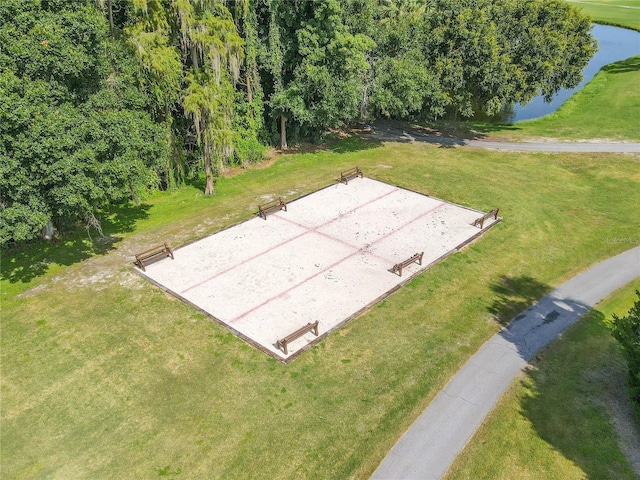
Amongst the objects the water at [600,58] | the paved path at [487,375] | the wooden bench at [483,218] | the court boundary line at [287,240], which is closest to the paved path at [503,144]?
the water at [600,58]

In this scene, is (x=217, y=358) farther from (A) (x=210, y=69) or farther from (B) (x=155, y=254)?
(A) (x=210, y=69)

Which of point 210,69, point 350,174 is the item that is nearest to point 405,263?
point 350,174

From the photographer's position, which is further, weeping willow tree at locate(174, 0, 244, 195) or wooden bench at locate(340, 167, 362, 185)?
wooden bench at locate(340, 167, 362, 185)

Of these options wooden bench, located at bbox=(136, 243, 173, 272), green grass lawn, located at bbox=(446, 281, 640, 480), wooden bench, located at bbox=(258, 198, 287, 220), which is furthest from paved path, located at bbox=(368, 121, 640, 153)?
green grass lawn, located at bbox=(446, 281, 640, 480)

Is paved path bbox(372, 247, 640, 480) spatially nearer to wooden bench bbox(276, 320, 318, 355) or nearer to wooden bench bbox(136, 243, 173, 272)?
wooden bench bbox(276, 320, 318, 355)

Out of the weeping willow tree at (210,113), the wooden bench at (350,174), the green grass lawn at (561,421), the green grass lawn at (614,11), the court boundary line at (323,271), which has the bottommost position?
the green grass lawn at (561,421)

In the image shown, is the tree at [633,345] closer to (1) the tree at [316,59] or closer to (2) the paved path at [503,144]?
(1) the tree at [316,59]
